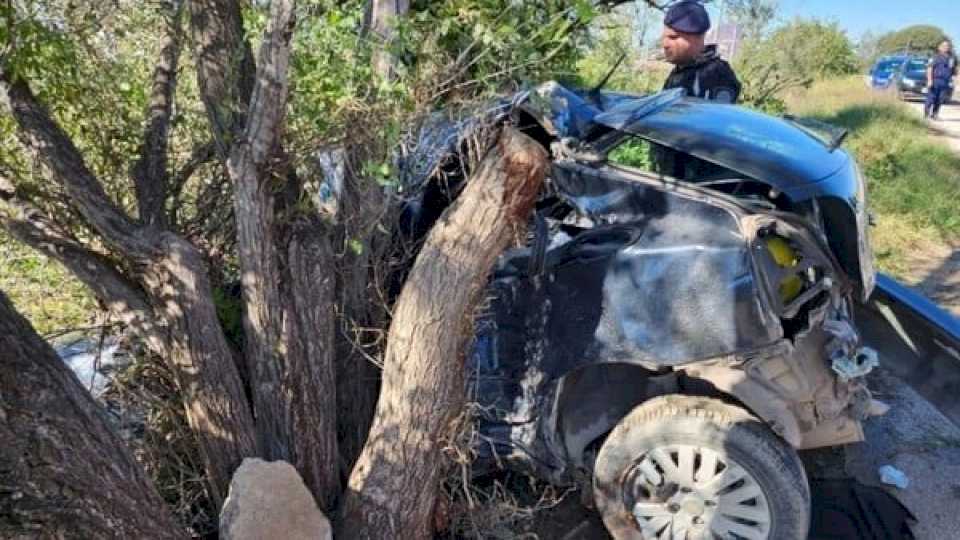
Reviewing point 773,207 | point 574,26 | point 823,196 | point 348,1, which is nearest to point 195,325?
point 348,1

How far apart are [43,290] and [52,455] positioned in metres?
1.64

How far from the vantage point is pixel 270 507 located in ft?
8.10

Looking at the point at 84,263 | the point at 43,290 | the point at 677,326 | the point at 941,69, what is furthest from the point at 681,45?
the point at 941,69

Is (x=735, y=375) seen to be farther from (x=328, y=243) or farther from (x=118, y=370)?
(x=118, y=370)

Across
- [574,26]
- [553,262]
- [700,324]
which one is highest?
[574,26]

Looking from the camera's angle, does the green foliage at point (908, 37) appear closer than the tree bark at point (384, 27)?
No

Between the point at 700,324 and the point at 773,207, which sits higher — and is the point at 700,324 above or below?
below

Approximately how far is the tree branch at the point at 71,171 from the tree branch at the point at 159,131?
0.25 m

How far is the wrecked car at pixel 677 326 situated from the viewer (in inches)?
115

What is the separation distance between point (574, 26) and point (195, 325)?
172 centimetres

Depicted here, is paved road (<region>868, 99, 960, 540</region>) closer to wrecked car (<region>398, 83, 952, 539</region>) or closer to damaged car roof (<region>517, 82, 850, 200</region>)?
wrecked car (<region>398, 83, 952, 539</region>)

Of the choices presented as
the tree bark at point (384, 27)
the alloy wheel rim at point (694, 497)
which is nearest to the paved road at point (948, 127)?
the alloy wheel rim at point (694, 497)

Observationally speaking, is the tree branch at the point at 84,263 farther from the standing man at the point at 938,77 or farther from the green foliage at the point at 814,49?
the standing man at the point at 938,77

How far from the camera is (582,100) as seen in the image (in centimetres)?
366
